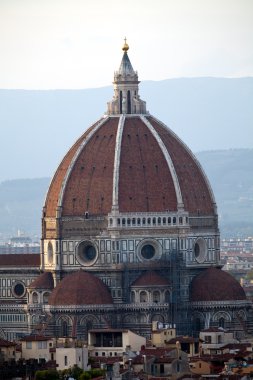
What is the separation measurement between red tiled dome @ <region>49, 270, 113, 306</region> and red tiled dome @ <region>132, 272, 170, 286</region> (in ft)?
5.42

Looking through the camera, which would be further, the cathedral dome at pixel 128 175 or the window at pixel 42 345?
the cathedral dome at pixel 128 175

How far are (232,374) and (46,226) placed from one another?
44119 mm

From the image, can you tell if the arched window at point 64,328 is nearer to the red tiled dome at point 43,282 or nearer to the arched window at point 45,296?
the arched window at point 45,296

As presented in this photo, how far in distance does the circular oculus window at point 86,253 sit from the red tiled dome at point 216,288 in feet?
18.0

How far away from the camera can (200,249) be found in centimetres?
13800

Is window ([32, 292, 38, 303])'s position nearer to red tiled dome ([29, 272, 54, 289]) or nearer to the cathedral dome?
red tiled dome ([29, 272, 54, 289])

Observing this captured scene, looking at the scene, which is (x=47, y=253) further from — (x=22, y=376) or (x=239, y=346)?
(x=22, y=376)

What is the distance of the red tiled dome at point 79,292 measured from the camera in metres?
132

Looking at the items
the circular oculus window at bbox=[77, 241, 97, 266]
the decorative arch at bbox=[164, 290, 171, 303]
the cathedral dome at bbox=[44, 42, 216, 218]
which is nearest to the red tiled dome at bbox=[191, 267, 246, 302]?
the decorative arch at bbox=[164, 290, 171, 303]

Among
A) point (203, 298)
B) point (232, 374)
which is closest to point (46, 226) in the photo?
point (203, 298)

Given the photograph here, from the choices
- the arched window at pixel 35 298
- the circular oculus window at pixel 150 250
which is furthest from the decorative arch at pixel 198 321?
the arched window at pixel 35 298

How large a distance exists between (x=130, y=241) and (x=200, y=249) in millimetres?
4440

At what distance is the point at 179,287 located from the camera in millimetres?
133125

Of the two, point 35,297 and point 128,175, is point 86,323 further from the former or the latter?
point 128,175
